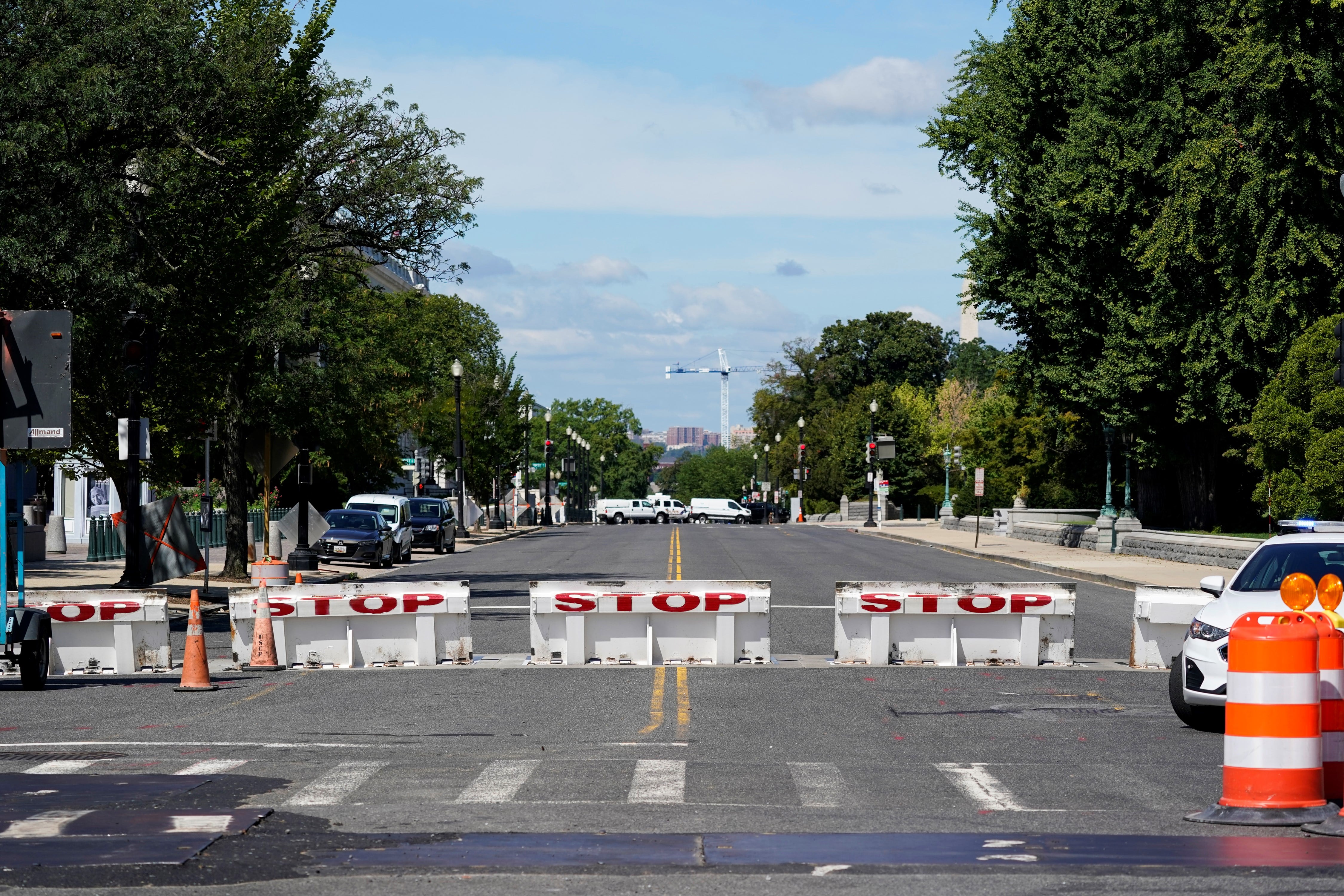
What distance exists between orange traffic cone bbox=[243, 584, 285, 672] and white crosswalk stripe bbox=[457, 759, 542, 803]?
6614 millimetres

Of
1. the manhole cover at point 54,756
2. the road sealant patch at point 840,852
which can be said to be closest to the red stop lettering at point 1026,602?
the road sealant patch at point 840,852

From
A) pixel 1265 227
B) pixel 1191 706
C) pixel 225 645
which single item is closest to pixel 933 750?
pixel 1191 706

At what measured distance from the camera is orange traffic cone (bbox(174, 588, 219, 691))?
1477 cm

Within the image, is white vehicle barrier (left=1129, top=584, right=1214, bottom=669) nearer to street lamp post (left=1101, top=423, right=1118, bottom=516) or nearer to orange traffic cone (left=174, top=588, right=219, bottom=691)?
orange traffic cone (left=174, top=588, right=219, bottom=691)

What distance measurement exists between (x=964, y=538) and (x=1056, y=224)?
64.3 ft

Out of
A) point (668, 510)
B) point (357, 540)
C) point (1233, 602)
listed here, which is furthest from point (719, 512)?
point (1233, 602)

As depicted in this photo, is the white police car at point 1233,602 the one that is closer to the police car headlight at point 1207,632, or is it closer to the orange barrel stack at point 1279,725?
the police car headlight at point 1207,632

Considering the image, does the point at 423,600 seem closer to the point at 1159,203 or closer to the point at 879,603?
the point at 879,603

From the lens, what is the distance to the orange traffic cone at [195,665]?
1477 cm

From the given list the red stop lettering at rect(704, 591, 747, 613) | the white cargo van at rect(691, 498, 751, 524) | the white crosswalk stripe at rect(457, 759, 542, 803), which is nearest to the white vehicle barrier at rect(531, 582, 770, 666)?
the red stop lettering at rect(704, 591, 747, 613)

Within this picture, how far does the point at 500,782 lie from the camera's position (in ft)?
32.0

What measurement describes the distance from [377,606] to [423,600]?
1.68 feet

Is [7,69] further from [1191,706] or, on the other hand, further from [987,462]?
[987,462]

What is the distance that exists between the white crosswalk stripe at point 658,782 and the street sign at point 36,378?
28.2ft
